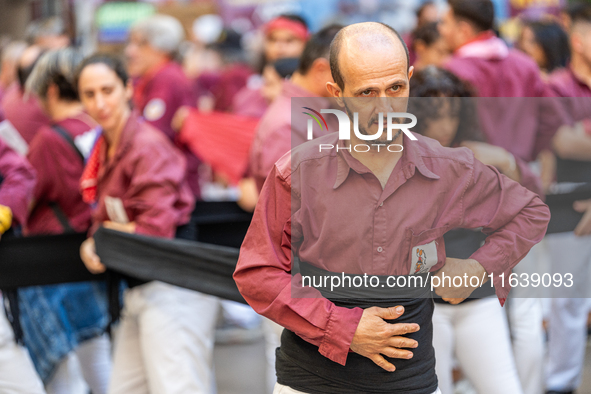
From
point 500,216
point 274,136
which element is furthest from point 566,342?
point 500,216

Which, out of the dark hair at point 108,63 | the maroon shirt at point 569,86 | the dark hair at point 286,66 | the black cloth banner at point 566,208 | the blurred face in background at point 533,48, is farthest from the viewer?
the blurred face in background at point 533,48

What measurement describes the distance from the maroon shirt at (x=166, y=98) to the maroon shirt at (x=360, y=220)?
4.23m

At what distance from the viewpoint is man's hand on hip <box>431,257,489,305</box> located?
1784mm

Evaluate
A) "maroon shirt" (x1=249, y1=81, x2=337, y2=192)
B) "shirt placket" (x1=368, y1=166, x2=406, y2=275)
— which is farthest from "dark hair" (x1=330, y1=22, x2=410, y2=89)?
"maroon shirt" (x1=249, y1=81, x2=337, y2=192)

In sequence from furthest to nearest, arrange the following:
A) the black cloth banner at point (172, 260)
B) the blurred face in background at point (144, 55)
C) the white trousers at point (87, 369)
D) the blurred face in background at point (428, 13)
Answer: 1. the blurred face in background at point (428, 13)
2. the blurred face in background at point (144, 55)
3. the white trousers at point (87, 369)
4. the black cloth banner at point (172, 260)

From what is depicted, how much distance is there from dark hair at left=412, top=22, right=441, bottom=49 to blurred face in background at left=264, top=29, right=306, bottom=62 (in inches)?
36.6

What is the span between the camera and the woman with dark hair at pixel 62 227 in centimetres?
357

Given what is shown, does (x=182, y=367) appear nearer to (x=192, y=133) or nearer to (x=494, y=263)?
(x=494, y=263)

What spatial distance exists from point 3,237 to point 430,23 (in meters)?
3.52

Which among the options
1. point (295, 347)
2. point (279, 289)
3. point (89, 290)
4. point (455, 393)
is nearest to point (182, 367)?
point (89, 290)

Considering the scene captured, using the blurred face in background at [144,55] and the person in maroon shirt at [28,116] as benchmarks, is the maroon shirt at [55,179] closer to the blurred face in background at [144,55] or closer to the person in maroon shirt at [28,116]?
the person in maroon shirt at [28,116]

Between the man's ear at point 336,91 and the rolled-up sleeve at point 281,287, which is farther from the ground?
the man's ear at point 336,91

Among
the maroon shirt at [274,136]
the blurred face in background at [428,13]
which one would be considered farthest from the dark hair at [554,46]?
the maroon shirt at [274,136]

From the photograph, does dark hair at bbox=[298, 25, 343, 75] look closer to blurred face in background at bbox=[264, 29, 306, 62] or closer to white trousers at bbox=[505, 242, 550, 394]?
A: white trousers at bbox=[505, 242, 550, 394]
